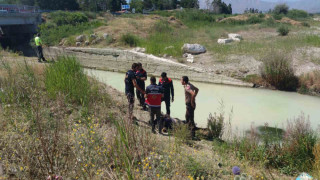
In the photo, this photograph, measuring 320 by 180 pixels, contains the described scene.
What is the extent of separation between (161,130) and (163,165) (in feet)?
9.38

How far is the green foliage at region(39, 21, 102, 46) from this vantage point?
2298 centimetres

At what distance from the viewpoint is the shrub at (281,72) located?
11648 millimetres

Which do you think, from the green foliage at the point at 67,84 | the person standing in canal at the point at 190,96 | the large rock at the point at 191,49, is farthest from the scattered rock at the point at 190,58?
the person standing in canal at the point at 190,96

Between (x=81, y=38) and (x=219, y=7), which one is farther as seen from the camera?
(x=219, y=7)

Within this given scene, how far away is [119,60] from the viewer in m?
17.3

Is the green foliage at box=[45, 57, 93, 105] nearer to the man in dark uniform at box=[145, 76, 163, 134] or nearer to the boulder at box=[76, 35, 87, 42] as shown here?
the man in dark uniform at box=[145, 76, 163, 134]

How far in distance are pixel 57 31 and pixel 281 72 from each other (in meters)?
20.5

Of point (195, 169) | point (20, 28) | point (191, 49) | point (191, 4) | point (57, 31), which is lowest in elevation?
point (195, 169)

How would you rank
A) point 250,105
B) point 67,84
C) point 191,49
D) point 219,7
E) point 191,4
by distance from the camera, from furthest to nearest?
point 219,7 < point 191,4 < point 191,49 < point 250,105 < point 67,84

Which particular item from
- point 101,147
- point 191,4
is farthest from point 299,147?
point 191,4

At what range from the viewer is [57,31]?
80.4 feet

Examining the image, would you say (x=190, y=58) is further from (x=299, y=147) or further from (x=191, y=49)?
(x=299, y=147)

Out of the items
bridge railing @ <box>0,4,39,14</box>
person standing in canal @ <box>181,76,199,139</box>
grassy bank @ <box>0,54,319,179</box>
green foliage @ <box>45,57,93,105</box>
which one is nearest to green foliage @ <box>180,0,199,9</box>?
bridge railing @ <box>0,4,39,14</box>

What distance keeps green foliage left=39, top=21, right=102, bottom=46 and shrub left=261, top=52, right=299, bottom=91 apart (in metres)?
18.1
